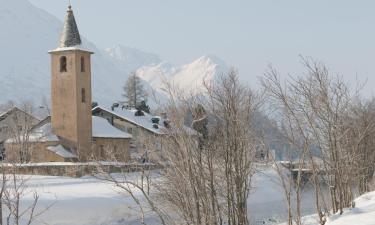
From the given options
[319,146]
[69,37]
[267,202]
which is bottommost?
[267,202]

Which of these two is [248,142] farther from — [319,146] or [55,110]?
[55,110]

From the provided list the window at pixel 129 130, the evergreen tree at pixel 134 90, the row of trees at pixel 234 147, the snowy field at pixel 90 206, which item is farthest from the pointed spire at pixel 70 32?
the row of trees at pixel 234 147

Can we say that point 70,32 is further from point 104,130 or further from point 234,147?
point 234,147

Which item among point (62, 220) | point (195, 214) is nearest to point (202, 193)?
point (195, 214)

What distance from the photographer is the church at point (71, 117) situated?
53.7 meters

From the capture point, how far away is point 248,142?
66.2 ft

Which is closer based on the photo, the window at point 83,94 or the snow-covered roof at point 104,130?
the window at point 83,94

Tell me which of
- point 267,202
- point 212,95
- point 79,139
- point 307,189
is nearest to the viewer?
point 212,95

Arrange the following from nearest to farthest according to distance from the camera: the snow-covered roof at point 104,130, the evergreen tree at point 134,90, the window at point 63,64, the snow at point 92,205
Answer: the snow at point 92,205, the window at point 63,64, the snow-covered roof at point 104,130, the evergreen tree at point 134,90

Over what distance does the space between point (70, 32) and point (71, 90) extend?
4604mm

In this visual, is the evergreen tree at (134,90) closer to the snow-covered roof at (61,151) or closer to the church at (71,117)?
the church at (71,117)

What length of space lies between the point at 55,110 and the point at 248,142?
126 ft

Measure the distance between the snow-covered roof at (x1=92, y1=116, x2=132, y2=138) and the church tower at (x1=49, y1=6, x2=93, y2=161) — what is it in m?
1.18

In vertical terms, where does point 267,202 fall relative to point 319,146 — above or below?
below
